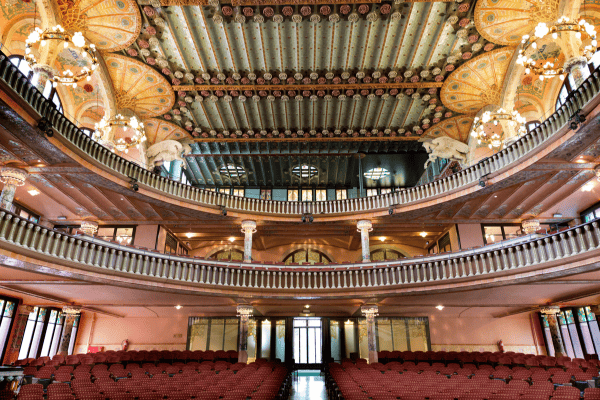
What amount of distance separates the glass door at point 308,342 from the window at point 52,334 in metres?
11.5

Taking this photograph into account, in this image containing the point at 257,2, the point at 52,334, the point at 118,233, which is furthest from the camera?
the point at 118,233

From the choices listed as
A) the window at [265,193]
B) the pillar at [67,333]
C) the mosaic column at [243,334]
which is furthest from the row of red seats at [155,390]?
the window at [265,193]

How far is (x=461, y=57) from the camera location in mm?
15273

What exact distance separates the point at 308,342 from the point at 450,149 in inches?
483

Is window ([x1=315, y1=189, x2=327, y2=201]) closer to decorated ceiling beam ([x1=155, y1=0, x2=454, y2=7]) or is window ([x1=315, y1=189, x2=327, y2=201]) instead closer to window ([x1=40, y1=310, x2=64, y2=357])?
decorated ceiling beam ([x1=155, y1=0, x2=454, y2=7])

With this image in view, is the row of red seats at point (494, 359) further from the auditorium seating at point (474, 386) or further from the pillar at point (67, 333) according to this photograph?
the pillar at point (67, 333)

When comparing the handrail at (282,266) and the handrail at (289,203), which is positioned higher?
the handrail at (289,203)

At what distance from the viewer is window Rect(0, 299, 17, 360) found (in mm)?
14400

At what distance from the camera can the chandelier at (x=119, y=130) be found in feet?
47.5

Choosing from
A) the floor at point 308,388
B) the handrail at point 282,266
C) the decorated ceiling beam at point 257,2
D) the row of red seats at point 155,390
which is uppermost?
the decorated ceiling beam at point 257,2

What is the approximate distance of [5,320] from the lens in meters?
14.6

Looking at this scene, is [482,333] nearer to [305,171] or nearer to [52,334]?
[305,171]

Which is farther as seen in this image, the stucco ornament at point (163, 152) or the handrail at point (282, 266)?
the stucco ornament at point (163, 152)

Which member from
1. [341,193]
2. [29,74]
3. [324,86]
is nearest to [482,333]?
[341,193]
